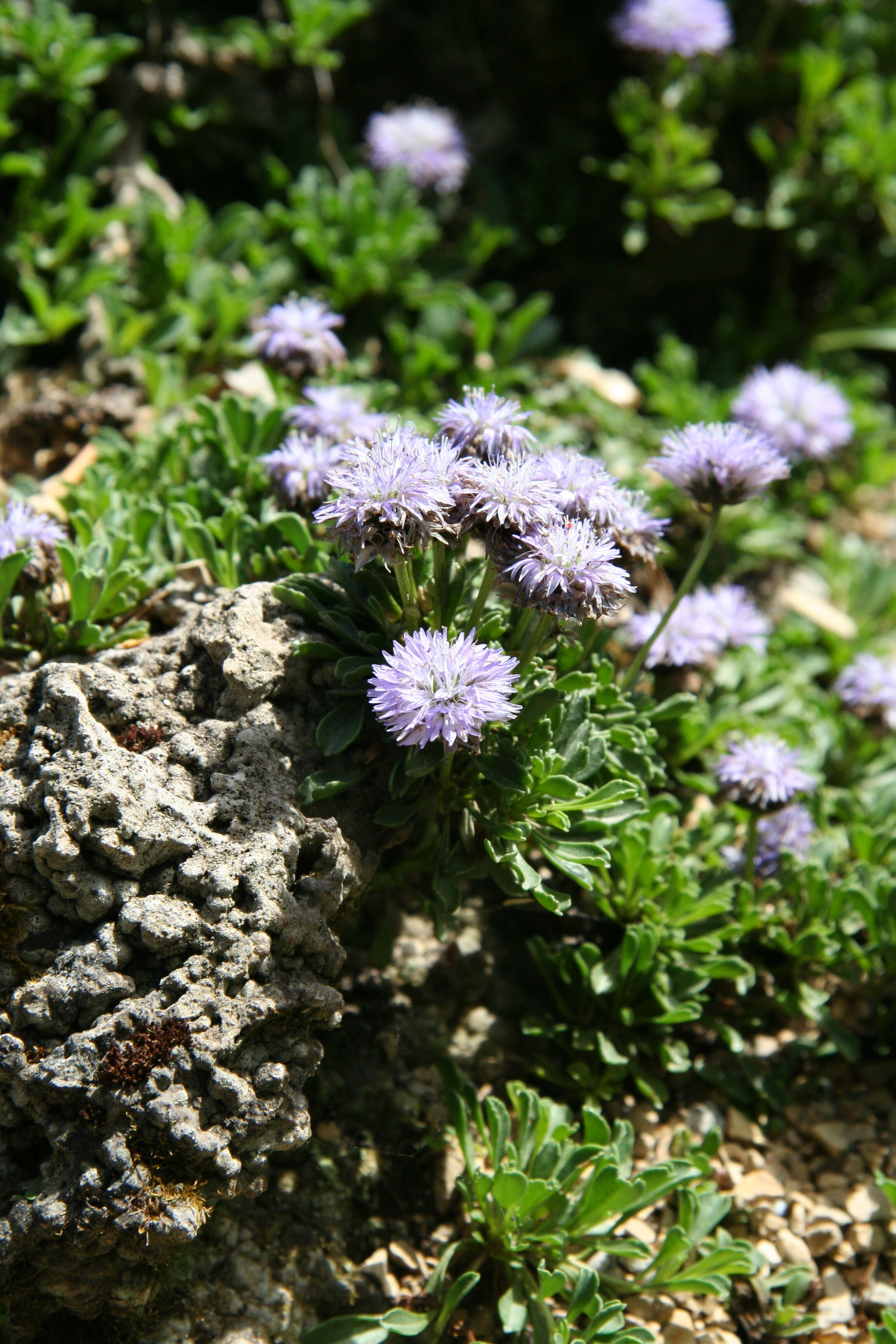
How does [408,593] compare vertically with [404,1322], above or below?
above

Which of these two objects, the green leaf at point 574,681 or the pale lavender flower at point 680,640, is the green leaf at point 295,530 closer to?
the green leaf at point 574,681

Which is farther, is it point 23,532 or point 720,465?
point 23,532

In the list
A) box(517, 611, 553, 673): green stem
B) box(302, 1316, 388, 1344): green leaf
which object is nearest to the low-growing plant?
box(302, 1316, 388, 1344): green leaf

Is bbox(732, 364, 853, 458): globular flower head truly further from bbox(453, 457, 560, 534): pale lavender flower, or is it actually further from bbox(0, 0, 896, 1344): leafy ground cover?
bbox(453, 457, 560, 534): pale lavender flower

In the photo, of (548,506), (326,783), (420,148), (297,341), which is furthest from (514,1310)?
(420,148)

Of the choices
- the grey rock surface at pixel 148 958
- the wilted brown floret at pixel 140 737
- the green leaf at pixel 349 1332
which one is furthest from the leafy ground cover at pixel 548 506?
the wilted brown floret at pixel 140 737

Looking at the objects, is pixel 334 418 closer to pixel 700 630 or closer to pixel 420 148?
pixel 700 630
